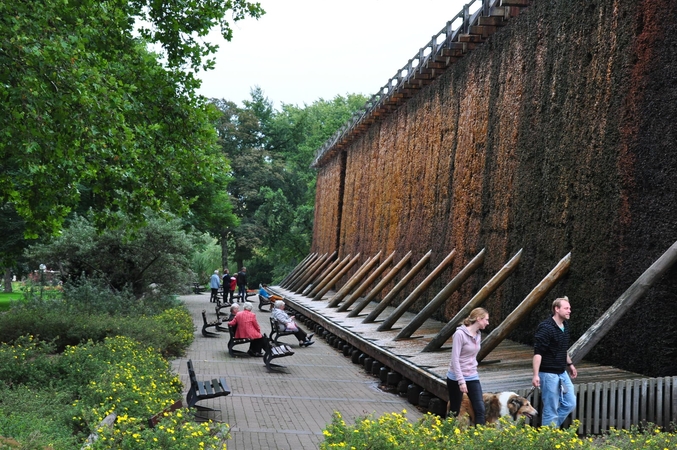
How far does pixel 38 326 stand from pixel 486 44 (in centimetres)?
1208

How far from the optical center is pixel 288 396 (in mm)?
12562

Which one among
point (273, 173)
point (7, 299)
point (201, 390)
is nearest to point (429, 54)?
point (201, 390)

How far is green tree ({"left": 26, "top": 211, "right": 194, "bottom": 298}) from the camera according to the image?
901 inches

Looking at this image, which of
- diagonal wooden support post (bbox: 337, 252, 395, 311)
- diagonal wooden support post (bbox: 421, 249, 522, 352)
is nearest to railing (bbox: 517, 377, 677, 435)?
diagonal wooden support post (bbox: 421, 249, 522, 352)

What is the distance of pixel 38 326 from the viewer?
15.7m

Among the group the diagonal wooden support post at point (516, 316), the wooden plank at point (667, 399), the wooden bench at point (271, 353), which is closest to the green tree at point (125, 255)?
the wooden bench at point (271, 353)

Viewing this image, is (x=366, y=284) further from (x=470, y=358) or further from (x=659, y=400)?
(x=659, y=400)

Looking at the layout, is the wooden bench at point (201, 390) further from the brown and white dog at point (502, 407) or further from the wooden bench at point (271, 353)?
the wooden bench at point (271, 353)

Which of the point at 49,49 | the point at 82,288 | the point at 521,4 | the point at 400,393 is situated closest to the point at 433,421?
the point at 400,393

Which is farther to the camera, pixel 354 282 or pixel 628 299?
pixel 354 282

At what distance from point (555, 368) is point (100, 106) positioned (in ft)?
24.2

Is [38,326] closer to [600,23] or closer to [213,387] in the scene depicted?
[213,387]

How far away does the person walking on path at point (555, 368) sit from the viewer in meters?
8.27

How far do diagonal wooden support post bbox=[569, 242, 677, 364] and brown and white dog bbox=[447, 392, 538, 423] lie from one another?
63.6 inches
